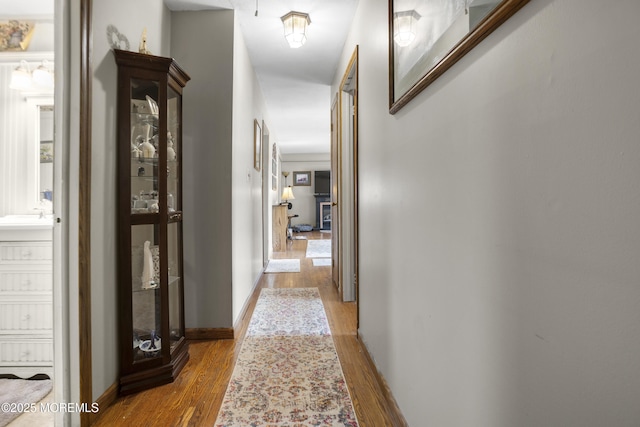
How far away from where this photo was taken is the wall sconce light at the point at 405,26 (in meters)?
1.26

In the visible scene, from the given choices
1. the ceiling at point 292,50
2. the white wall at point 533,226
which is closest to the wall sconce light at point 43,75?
the ceiling at point 292,50

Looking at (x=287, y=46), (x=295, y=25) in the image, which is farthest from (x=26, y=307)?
(x=287, y=46)

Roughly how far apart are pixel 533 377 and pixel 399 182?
37.8 inches

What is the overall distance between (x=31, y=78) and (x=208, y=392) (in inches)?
91.5

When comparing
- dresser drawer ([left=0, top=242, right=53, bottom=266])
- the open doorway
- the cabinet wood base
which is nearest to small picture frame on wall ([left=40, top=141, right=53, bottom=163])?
dresser drawer ([left=0, top=242, right=53, bottom=266])

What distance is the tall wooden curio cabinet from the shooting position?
1.72m

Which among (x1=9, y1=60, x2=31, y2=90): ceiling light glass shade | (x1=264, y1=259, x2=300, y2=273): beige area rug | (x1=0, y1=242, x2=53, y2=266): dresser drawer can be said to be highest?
(x1=9, y1=60, x2=31, y2=90): ceiling light glass shade

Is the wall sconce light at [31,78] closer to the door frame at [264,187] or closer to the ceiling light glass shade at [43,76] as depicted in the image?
the ceiling light glass shade at [43,76]

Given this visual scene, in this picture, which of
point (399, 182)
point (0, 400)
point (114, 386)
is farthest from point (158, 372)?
point (399, 182)

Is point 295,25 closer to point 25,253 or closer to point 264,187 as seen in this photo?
point 25,253

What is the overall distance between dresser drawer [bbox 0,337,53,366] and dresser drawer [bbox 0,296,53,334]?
6 centimetres

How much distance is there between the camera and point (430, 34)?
1100mm

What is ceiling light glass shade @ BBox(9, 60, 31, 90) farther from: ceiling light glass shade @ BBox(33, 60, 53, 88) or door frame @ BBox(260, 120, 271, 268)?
door frame @ BBox(260, 120, 271, 268)

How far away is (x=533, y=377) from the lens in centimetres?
64
